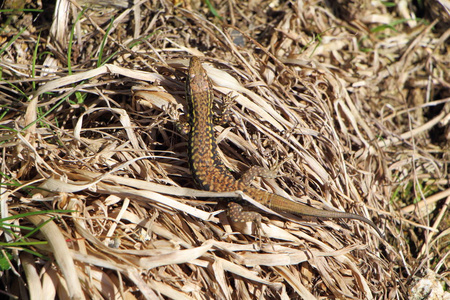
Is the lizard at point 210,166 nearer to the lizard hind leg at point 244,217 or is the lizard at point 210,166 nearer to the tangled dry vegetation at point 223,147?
the lizard hind leg at point 244,217

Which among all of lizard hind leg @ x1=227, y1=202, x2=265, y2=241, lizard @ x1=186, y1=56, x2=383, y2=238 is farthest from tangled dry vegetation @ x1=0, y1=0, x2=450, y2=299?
lizard @ x1=186, y1=56, x2=383, y2=238

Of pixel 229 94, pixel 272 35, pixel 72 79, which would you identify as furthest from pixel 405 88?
pixel 72 79

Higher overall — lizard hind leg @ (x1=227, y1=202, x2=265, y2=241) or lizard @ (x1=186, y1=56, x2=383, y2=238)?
lizard @ (x1=186, y1=56, x2=383, y2=238)

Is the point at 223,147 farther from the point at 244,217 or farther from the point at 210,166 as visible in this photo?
the point at 244,217

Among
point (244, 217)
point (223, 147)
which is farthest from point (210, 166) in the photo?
point (244, 217)

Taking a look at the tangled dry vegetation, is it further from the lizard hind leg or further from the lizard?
the lizard

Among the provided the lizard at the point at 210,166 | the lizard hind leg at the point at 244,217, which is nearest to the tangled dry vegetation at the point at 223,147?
the lizard hind leg at the point at 244,217
